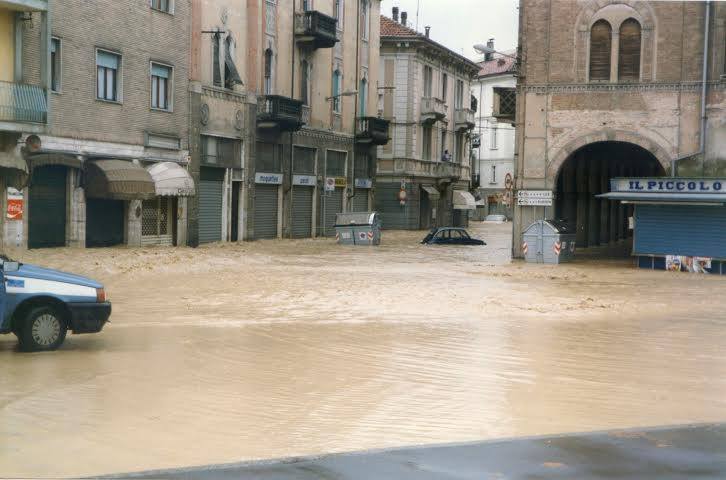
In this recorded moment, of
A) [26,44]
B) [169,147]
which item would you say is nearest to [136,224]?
[169,147]

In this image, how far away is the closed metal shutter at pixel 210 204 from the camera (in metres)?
38.3

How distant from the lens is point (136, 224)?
34.0 meters

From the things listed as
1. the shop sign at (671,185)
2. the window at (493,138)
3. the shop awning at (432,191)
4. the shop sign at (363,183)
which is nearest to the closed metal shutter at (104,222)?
the shop sign at (671,185)

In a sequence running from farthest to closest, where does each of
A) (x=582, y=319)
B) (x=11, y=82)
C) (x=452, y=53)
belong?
(x=452, y=53), (x=11, y=82), (x=582, y=319)

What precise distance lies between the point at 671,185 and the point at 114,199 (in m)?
18.3

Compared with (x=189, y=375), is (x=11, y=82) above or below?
above

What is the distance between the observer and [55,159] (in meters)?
29.4

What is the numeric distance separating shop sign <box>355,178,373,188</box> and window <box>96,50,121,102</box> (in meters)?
21.5

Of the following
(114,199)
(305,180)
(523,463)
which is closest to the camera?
(523,463)

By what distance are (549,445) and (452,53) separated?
56.8 meters

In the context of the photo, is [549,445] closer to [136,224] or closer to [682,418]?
[682,418]

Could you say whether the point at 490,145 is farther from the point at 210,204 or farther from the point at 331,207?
the point at 210,204

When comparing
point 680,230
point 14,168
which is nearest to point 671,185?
point 680,230

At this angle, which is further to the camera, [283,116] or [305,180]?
[305,180]
